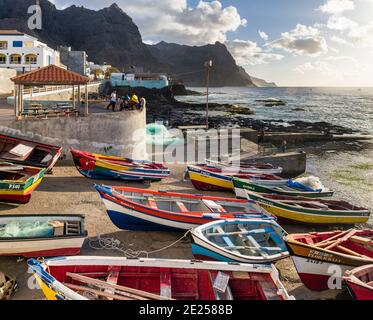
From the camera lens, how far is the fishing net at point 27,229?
9.94 metres

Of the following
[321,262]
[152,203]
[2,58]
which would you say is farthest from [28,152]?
[2,58]

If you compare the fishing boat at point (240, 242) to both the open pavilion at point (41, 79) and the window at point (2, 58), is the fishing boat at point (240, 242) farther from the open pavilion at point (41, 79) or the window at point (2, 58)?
the window at point (2, 58)

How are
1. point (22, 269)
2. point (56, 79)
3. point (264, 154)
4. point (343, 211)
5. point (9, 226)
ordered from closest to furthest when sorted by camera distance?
point (22, 269)
point (9, 226)
point (343, 211)
point (56, 79)
point (264, 154)

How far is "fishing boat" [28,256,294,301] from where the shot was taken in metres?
6.89

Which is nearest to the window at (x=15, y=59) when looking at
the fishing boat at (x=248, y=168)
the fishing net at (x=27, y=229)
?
the fishing boat at (x=248, y=168)

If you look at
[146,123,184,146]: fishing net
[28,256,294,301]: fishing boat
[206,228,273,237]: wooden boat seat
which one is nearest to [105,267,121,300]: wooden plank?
[28,256,294,301]: fishing boat

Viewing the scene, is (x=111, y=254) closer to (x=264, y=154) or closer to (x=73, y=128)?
(x=73, y=128)

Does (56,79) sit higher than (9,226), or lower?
higher

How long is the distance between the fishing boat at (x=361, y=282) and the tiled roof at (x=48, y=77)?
54.4 feet

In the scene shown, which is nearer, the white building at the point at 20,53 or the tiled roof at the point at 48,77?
the tiled roof at the point at 48,77

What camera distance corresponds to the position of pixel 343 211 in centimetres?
1434

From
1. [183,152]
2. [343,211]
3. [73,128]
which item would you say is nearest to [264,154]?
[183,152]

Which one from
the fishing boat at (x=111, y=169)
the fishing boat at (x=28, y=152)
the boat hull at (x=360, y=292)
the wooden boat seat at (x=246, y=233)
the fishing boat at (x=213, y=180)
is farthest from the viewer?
the fishing boat at (x=213, y=180)

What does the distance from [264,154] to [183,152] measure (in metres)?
6.03
